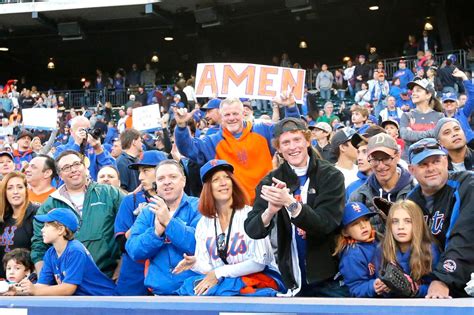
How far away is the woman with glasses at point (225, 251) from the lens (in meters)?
4.75

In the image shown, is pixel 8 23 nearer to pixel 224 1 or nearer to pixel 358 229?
pixel 224 1

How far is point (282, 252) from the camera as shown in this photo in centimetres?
466

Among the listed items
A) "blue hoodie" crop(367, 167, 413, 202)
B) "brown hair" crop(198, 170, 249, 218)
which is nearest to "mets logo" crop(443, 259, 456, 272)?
"blue hoodie" crop(367, 167, 413, 202)

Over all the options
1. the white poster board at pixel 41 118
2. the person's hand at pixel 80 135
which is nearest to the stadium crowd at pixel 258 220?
the person's hand at pixel 80 135

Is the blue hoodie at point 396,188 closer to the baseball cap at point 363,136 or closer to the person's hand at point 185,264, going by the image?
the baseball cap at point 363,136

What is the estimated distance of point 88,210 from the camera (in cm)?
616

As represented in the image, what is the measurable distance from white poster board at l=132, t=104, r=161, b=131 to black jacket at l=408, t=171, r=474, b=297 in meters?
6.76

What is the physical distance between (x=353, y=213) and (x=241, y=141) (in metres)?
2.29

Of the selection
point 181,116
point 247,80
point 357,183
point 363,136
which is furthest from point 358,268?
point 247,80

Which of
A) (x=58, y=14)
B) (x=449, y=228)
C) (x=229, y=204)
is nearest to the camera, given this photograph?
(x=449, y=228)

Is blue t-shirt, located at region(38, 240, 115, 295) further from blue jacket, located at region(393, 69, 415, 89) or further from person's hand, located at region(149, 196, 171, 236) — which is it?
blue jacket, located at region(393, 69, 415, 89)

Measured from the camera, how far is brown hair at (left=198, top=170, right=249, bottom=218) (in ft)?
16.3

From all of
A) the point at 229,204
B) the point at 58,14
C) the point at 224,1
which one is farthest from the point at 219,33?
the point at 229,204

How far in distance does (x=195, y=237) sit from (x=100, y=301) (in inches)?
56.4
